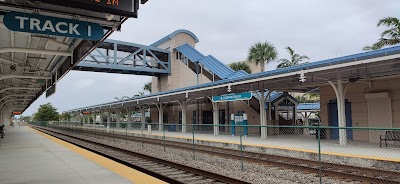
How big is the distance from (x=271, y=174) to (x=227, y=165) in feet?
7.24

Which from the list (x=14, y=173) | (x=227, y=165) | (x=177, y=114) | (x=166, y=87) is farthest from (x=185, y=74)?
(x=14, y=173)

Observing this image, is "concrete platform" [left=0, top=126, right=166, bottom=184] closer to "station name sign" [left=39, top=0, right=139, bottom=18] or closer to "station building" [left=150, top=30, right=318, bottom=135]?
"station name sign" [left=39, top=0, right=139, bottom=18]

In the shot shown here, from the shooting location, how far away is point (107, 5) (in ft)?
17.6

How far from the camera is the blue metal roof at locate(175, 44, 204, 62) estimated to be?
4388 cm

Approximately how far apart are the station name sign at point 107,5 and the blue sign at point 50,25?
51.0 inches

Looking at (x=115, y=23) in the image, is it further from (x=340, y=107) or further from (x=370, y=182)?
(x=340, y=107)

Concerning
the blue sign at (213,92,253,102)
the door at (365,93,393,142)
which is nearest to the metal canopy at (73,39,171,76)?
the blue sign at (213,92,253,102)

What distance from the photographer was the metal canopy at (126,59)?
153 feet

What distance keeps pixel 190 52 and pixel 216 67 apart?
5.69m

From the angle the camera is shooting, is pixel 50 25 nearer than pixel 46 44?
Yes

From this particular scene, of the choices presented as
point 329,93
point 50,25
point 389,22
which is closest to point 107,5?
point 50,25

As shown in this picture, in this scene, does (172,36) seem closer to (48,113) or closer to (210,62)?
(210,62)

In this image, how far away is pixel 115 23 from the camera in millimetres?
7387

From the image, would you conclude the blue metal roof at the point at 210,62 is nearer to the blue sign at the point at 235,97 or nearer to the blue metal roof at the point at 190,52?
the blue metal roof at the point at 190,52
